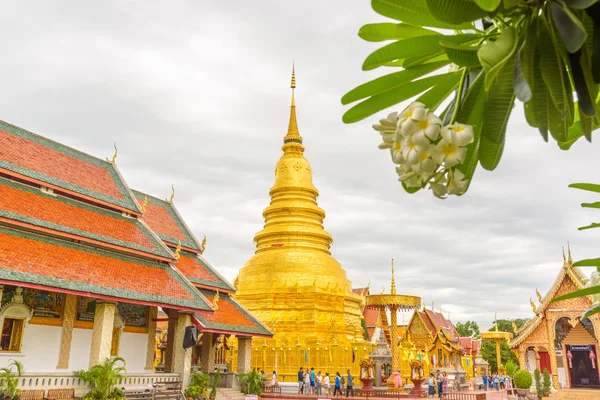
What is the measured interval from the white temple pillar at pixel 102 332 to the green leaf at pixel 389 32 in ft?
42.0

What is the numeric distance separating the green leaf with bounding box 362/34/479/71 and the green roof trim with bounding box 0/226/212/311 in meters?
11.1

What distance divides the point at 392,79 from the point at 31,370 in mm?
13198

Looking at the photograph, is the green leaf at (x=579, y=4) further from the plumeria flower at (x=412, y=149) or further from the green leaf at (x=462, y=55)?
the plumeria flower at (x=412, y=149)

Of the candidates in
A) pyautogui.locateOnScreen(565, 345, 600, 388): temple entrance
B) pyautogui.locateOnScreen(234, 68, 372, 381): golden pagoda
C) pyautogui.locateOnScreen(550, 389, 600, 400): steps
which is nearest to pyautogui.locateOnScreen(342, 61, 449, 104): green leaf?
pyautogui.locateOnScreen(550, 389, 600, 400): steps

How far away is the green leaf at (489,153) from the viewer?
128 cm

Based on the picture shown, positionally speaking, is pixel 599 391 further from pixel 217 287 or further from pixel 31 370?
pixel 31 370

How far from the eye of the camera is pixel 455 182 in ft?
3.88

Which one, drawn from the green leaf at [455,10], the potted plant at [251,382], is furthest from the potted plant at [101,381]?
the green leaf at [455,10]

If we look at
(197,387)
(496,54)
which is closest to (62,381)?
(197,387)

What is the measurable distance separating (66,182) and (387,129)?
595 inches

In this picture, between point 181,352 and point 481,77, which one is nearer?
point 481,77

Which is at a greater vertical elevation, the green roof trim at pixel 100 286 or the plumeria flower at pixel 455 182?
the green roof trim at pixel 100 286

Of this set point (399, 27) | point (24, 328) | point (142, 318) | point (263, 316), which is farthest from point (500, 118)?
point (263, 316)

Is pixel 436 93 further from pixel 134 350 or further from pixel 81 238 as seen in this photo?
pixel 134 350
